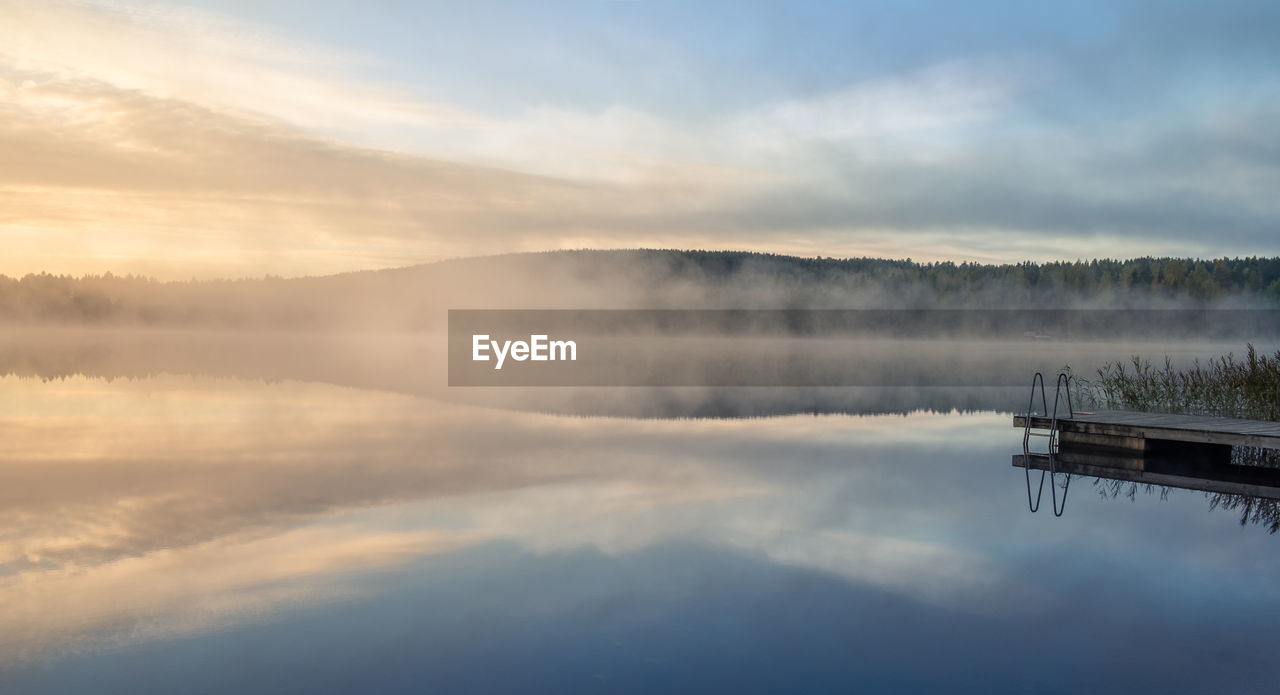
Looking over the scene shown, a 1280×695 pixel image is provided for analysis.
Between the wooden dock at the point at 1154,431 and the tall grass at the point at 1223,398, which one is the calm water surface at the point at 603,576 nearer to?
the wooden dock at the point at 1154,431

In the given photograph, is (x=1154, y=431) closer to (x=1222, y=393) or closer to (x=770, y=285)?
(x=1222, y=393)

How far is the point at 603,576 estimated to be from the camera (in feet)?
26.6

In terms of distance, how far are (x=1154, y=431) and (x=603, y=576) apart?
9.48 meters

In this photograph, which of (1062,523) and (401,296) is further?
(401,296)

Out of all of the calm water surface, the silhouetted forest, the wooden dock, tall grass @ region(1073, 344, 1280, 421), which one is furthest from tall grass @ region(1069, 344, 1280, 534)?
the silhouetted forest

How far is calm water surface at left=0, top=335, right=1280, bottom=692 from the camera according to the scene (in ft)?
19.9

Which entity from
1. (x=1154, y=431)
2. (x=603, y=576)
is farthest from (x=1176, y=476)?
(x=603, y=576)

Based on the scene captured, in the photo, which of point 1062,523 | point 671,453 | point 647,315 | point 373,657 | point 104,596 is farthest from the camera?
point 647,315

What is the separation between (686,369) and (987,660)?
Answer: 37969 mm

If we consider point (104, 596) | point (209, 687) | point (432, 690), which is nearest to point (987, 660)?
point (432, 690)

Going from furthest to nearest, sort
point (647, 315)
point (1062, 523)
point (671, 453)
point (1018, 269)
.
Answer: point (647, 315), point (1018, 269), point (671, 453), point (1062, 523)

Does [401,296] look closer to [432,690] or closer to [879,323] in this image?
[879,323]

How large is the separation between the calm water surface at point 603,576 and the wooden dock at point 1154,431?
1.03m

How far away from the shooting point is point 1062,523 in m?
10.7
